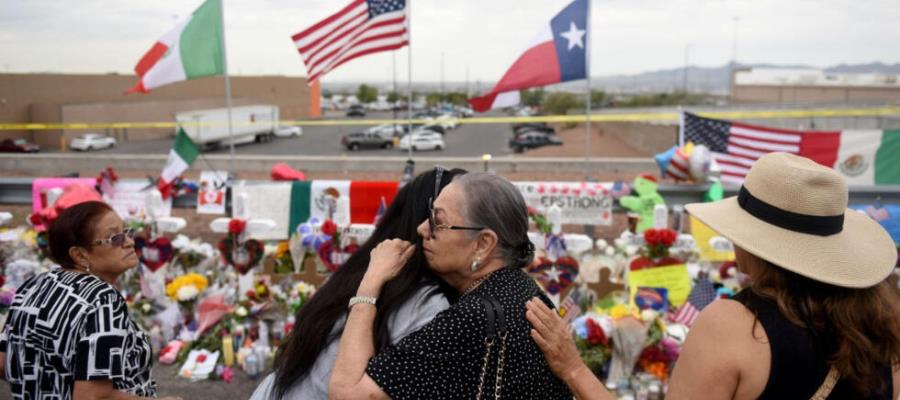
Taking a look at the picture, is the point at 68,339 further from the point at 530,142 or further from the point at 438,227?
the point at 530,142

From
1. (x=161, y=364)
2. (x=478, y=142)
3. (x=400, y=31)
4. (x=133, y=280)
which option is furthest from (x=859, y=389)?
(x=478, y=142)

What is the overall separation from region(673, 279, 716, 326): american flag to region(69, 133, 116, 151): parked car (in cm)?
3371

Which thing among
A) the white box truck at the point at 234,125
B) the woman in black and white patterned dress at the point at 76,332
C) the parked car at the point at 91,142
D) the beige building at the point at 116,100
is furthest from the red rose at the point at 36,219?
the parked car at the point at 91,142

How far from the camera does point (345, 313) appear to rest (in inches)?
75.5

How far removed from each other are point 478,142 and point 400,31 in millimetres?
34152

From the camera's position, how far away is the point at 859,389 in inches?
66.2

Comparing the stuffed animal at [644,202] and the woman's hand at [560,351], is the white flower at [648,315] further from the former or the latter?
the woman's hand at [560,351]

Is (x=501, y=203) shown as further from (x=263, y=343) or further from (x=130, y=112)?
(x=130, y=112)

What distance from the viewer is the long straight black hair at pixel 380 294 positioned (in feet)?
6.14

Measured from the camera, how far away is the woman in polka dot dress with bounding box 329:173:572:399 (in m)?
1.65

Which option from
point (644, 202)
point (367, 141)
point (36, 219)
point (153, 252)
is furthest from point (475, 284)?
point (367, 141)

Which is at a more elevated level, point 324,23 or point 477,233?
point 324,23

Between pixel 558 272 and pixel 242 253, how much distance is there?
8.42ft

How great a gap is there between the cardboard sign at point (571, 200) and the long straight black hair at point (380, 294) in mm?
4099
